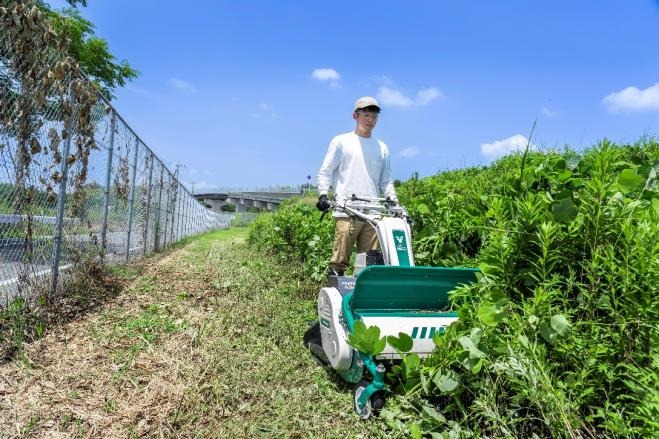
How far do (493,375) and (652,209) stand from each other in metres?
1.09

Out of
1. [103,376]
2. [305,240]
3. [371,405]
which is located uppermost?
[305,240]

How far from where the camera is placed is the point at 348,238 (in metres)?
5.06

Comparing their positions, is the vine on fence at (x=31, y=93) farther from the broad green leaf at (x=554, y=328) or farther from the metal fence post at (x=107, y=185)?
the broad green leaf at (x=554, y=328)

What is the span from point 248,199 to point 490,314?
218 feet

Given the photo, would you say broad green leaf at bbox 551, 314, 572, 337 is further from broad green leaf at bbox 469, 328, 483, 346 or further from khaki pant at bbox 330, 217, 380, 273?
khaki pant at bbox 330, 217, 380, 273

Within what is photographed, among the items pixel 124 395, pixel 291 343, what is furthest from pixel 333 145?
pixel 124 395

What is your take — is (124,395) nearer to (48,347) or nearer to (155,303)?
(48,347)

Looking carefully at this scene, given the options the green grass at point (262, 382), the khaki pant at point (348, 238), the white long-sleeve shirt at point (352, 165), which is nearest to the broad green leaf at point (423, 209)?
the white long-sleeve shirt at point (352, 165)

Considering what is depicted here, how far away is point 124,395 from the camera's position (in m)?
3.52

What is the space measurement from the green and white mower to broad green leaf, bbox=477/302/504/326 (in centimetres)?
72

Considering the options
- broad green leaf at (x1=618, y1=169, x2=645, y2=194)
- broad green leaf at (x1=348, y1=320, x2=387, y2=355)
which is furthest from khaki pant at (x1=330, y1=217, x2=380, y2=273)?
broad green leaf at (x1=618, y1=169, x2=645, y2=194)

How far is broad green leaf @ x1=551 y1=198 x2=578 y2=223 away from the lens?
255cm

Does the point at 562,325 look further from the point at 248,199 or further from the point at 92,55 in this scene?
the point at 248,199

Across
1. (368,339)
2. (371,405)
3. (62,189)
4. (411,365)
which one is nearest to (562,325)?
(411,365)
